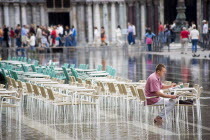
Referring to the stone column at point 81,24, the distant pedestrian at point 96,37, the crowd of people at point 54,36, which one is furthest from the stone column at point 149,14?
the stone column at point 81,24

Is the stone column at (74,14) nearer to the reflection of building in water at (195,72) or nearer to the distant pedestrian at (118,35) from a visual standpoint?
the distant pedestrian at (118,35)

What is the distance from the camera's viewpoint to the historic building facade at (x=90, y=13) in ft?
192

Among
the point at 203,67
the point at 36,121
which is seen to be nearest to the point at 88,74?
the point at 36,121

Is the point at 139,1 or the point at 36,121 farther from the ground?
the point at 139,1

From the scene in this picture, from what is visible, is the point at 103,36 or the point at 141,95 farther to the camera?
the point at 103,36

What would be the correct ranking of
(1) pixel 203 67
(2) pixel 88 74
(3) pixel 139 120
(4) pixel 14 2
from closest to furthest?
1. (3) pixel 139 120
2. (2) pixel 88 74
3. (1) pixel 203 67
4. (4) pixel 14 2

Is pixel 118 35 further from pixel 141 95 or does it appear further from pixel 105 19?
pixel 141 95

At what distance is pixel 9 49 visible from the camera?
5400 cm

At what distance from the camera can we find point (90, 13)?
59250 millimetres

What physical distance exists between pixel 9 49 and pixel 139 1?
40.4 ft

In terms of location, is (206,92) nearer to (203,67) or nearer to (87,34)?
(203,67)

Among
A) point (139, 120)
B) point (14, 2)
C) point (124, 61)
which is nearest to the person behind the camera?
point (139, 120)

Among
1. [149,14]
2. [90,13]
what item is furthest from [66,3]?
[149,14]

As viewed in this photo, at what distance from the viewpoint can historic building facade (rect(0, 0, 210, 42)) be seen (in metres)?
58.4
